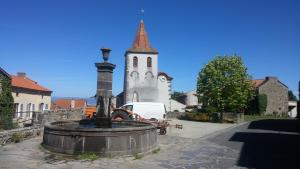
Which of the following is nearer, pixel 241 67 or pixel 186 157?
pixel 186 157

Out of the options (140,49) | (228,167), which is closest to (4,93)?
(228,167)

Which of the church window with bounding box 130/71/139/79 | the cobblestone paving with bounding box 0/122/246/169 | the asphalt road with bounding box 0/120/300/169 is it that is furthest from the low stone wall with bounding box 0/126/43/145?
the church window with bounding box 130/71/139/79

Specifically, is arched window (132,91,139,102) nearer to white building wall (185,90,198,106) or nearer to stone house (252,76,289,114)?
stone house (252,76,289,114)

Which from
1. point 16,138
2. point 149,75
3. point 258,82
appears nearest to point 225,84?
point 149,75

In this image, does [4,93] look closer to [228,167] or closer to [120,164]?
[120,164]

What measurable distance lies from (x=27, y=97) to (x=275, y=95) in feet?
159

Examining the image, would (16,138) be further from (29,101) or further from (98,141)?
(29,101)

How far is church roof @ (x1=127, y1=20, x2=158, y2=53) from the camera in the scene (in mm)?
44747

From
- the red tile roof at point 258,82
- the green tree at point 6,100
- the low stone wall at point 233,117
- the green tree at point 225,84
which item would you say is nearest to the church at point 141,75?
the green tree at point 225,84

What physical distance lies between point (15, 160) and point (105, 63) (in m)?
5.76

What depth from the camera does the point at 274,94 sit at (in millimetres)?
60750

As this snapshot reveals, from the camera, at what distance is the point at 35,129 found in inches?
659

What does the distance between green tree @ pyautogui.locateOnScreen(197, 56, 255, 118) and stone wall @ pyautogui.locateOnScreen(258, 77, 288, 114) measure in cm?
1913

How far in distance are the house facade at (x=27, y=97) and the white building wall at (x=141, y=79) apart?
38.9ft
